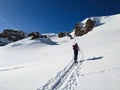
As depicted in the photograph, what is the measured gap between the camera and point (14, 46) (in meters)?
52.1

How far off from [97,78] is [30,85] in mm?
3768

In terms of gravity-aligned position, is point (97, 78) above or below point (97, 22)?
below

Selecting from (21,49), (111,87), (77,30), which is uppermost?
(77,30)

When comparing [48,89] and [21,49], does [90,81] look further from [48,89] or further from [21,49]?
[21,49]

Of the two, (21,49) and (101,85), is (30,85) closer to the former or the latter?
(101,85)

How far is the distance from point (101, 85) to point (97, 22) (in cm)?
7429

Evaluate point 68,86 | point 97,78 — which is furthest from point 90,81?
point 68,86

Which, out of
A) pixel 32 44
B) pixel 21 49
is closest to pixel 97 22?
pixel 32 44

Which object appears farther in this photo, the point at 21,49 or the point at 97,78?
the point at 21,49

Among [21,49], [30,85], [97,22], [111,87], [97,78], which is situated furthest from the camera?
[97,22]

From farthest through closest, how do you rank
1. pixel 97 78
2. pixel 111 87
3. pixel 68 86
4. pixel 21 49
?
pixel 21 49 → pixel 97 78 → pixel 68 86 → pixel 111 87

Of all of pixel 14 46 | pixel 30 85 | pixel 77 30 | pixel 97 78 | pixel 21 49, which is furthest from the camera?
pixel 77 30

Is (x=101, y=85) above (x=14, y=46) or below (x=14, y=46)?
below

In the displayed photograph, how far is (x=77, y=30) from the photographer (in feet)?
305
